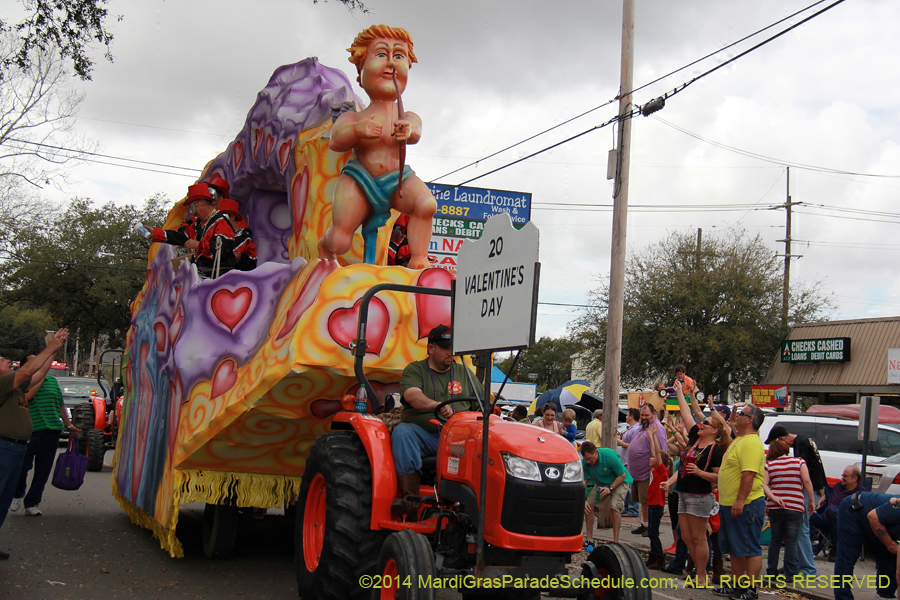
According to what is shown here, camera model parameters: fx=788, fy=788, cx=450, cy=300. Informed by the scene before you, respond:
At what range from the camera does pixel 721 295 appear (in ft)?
101

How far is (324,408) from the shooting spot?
6383mm

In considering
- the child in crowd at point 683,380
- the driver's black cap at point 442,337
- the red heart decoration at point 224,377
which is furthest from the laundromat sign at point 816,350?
the red heart decoration at point 224,377

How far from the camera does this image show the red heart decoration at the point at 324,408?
6.31 meters

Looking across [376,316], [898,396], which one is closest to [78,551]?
[376,316]

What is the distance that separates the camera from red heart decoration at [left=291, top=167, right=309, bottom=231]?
8245 millimetres

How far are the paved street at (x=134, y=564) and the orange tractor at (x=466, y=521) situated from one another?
1491 millimetres

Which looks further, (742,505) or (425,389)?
(742,505)

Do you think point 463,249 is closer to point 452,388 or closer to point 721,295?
point 452,388

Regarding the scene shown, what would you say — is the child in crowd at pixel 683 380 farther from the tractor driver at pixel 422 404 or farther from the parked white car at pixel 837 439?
the parked white car at pixel 837 439

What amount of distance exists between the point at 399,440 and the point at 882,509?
13.7ft

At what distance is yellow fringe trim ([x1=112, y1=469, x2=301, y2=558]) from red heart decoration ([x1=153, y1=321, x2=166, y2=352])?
154 cm

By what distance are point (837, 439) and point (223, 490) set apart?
987cm

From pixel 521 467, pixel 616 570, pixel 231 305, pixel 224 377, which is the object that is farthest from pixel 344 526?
pixel 231 305

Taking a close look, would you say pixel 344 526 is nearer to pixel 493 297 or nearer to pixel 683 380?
pixel 493 297
